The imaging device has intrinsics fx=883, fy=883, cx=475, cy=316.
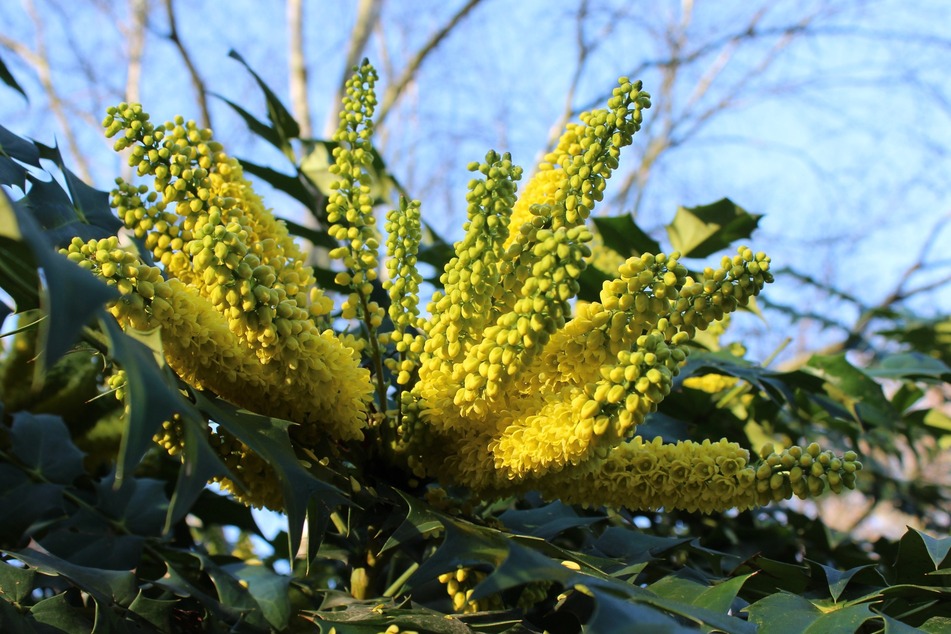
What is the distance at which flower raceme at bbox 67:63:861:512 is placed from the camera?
0.84 m

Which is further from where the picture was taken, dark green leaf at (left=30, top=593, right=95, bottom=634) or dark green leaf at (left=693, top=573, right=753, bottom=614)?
dark green leaf at (left=30, top=593, right=95, bottom=634)

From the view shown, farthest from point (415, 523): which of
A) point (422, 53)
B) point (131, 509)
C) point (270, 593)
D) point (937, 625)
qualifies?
point (422, 53)

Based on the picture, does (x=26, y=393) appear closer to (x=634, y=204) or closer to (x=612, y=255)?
(x=612, y=255)

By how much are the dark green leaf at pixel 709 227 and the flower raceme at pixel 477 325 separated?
0.88m

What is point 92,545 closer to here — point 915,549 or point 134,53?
point 915,549

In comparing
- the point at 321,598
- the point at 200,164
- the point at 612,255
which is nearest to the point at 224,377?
the point at 200,164

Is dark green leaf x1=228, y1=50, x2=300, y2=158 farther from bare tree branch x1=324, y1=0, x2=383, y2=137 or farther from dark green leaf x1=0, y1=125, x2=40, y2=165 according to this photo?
bare tree branch x1=324, y1=0, x2=383, y2=137

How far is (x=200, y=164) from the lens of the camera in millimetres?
1066

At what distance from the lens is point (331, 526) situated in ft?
4.27

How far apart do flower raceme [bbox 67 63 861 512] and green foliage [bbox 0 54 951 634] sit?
2.5 inches

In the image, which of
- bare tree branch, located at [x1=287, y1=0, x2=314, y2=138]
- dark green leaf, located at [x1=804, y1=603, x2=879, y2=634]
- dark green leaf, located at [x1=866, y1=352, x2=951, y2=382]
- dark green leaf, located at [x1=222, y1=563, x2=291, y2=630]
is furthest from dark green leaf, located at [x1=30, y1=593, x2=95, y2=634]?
bare tree branch, located at [x1=287, y1=0, x2=314, y2=138]

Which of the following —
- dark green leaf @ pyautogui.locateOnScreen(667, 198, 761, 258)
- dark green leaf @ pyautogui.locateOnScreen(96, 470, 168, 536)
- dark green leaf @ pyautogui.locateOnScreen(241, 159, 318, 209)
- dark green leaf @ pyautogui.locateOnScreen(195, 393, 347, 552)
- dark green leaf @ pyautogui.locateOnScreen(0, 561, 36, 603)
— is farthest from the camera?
dark green leaf @ pyautogui.locateOnScreen(667, 198, 761, 258)

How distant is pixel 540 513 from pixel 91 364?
1.01m

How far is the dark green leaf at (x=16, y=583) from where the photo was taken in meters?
1.03
